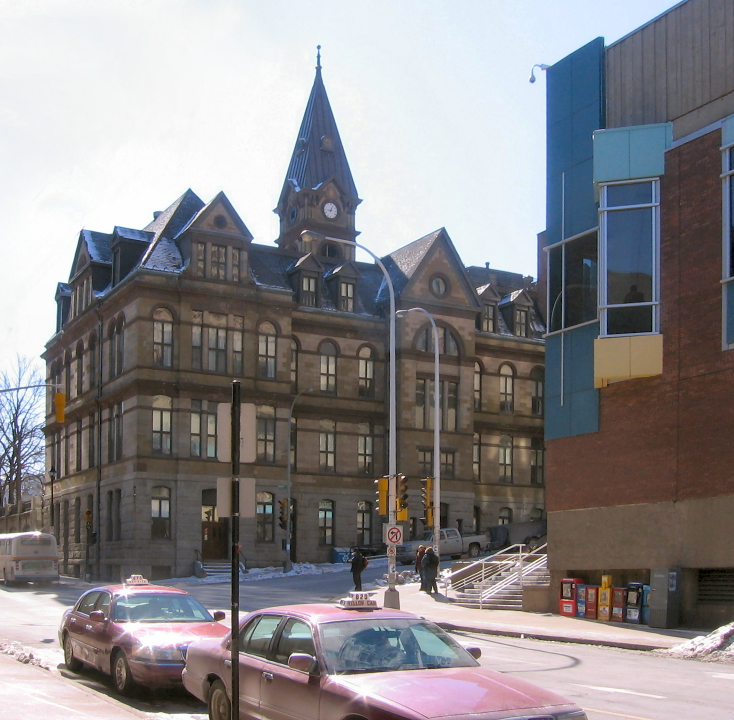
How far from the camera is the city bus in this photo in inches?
1772

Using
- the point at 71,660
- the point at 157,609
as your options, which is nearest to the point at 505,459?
the point at 71,660

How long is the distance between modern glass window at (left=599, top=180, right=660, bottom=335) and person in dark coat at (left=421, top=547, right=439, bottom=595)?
11.2m

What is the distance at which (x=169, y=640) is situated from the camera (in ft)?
45.5

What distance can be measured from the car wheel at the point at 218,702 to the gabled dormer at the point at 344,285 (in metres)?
47.0

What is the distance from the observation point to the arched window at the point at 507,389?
62.5 m

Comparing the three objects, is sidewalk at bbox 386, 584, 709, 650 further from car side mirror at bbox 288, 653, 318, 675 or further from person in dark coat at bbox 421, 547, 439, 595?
car side mirror at bbox 288, 653, 318, 675

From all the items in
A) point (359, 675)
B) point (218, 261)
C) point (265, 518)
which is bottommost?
point (265, 518)

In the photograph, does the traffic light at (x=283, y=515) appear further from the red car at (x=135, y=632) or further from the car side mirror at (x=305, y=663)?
the car side mirror at (x=305, y=663)

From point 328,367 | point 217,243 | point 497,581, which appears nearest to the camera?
point 497,581

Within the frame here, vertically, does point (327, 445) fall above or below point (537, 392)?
below

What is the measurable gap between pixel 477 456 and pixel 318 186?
82.4 feet

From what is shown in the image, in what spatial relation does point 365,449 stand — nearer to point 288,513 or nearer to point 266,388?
point 266,388

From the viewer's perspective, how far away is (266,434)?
52938 millimetres

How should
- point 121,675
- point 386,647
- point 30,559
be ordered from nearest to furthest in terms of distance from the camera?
1. point 386,647
2. point 121,675
3. point 30,559
